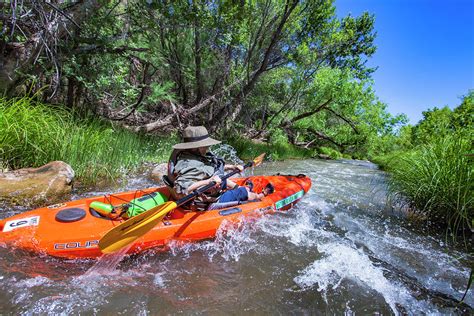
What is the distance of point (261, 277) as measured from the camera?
265 cm

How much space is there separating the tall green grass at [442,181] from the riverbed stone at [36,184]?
5.09m

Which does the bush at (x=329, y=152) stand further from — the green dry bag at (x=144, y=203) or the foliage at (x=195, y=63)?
the green dry bag at (x=144, y=203)

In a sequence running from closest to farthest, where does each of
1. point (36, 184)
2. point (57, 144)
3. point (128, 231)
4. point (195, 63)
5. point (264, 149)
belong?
1. point (128, 231)
2. point (36, 184)
3. point (57, 144)
4. point (195, 63)
5. point (264, 149)

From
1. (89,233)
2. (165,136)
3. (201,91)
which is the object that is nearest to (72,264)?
(89,233)

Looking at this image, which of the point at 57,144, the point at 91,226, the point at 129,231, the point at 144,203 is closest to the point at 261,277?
the point at 129,231

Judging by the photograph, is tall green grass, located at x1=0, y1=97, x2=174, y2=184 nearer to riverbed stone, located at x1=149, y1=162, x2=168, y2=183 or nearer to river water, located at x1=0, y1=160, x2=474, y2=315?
riverbed stone, located at x1=149, y1=162, x2=168, y2=183

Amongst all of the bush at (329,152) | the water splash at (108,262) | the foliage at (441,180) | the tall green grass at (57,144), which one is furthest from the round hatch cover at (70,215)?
the bush at (329,152)

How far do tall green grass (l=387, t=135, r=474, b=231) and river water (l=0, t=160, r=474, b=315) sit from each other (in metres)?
0.39

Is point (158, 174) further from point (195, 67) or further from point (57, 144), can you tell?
point (195, 67)

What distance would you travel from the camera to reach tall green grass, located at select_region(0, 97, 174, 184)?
3979 mm

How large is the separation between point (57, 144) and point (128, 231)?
2821 millimetres

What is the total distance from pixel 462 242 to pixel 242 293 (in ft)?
10.8

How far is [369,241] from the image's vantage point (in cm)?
372

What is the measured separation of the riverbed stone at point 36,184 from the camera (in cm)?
350
